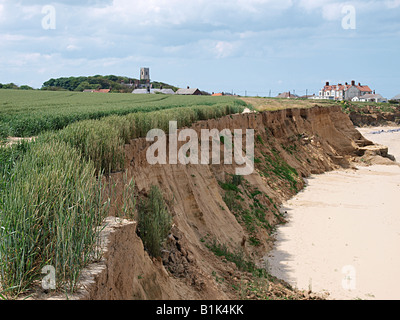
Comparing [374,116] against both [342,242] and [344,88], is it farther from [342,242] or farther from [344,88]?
[342,242]

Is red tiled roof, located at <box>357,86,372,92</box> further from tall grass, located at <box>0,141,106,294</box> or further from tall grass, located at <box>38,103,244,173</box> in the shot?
tall grass, located at <box>0,141,106,294</box>

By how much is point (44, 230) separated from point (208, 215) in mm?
9776

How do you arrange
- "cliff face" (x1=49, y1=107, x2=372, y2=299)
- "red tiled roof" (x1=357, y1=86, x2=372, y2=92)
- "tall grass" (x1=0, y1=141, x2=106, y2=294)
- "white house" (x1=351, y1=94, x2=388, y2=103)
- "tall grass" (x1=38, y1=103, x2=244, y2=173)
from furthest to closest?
"red tiled roof" (x1=357, y1=86, x2=372, y2=92) < "white house" (x1=351, y1=94, x2=388, y2=103) < "tall grass" (x1=38, y1=103, x2=244, y2=173) < "cliff face" (x1=49, y1=107, x2=372, y2=299) < "tall grass" (x1=0, y1=141, x2=106, y2=294)

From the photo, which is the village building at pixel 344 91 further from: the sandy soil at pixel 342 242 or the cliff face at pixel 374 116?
the sandy soil at pixel 342 242

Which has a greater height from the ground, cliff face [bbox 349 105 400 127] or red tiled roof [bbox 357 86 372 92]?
red tiled roof [bbox 357 86 372 92]

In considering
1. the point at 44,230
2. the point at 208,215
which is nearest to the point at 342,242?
the point at 208,215

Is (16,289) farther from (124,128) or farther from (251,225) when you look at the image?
(251,225)

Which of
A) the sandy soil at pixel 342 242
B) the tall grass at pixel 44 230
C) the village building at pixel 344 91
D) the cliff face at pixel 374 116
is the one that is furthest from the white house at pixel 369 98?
the tall grass at pixel 44 230

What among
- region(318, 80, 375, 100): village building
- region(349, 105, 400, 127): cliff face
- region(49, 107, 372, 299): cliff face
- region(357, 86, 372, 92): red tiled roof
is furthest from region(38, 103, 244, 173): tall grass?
region(357, 86, 372, 92): red tiled roof

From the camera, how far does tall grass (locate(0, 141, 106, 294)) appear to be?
14.3 ft

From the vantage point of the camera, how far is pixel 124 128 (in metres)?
11.8

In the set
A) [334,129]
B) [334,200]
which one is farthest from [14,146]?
[334,129]

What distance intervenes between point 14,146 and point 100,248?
3727mm

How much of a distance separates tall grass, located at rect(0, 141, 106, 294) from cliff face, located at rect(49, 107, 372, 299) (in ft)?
1.19
